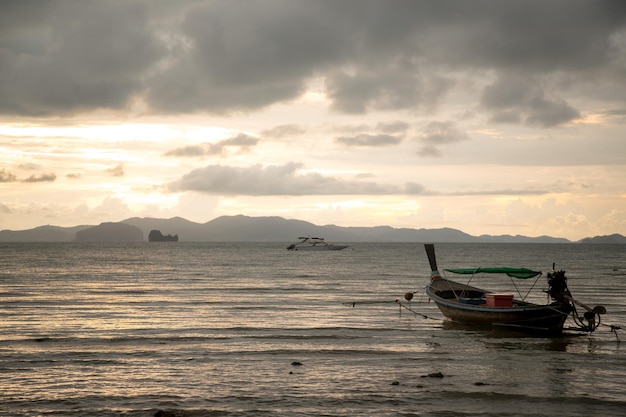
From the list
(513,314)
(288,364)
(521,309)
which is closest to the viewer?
(288,364)

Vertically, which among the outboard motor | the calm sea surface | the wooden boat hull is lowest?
the calm sea surface

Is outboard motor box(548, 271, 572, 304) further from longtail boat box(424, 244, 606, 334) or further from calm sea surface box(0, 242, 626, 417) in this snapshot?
calm sea surface box(0, 242, 626, 417)

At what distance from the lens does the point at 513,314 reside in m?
30.8

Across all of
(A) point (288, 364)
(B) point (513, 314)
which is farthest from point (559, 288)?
(A) point (288, 364)

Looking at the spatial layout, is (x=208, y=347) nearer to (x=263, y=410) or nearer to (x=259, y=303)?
(x=263, y=410)

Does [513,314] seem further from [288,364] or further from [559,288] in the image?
[288,364]

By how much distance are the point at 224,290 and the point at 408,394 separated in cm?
3830

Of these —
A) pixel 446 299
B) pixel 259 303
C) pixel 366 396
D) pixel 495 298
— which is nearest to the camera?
pixel 366 396

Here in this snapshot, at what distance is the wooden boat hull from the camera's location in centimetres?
2984

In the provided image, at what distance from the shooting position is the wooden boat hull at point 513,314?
97.9 ft

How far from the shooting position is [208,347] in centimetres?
2512

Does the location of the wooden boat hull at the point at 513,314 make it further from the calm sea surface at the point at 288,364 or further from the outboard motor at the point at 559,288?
the calm sea surface at the point at 288,364

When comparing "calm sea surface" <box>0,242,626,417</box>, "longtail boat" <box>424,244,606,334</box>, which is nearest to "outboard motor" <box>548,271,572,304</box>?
"longtail boat" <box>424,244,606,334</box>

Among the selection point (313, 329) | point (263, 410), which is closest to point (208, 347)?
point (313, 329)
